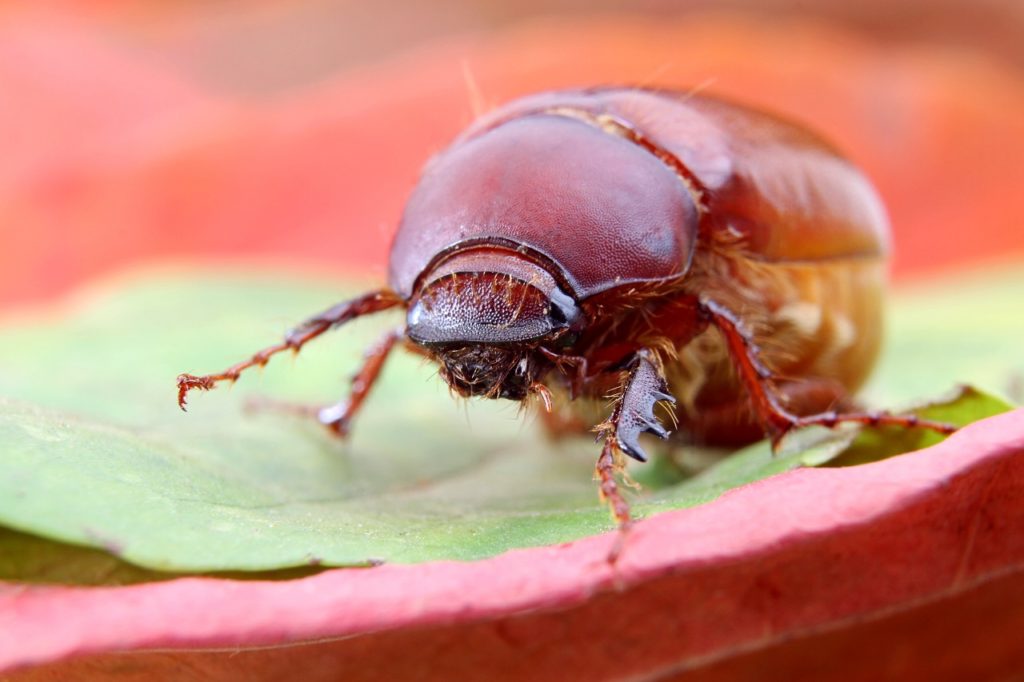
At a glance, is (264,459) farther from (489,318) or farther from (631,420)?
(631,420)

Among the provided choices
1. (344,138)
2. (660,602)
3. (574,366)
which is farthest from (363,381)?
(344,138)

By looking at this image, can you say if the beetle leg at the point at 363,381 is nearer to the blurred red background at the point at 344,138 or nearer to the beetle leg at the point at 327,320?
the beetle leg at the point at 327,320

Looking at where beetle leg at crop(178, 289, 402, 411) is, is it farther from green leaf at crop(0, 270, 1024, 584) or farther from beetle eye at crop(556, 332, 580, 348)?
beetle eye at crop(556, 332, 580, 348)

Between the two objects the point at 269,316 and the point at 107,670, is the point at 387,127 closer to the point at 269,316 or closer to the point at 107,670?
the point at 269,316

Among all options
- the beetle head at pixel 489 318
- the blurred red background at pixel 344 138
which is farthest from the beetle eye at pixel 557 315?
the blurred red background at pixel 344 138

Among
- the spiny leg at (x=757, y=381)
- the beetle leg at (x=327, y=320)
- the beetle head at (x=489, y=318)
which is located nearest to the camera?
the beetle head at (x=489, y=318)

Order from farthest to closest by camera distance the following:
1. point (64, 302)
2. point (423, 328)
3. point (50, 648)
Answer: point (64, 302), point (423, 328), point (50, 648)

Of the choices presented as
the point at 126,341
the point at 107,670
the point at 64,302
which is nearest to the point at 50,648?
the point at 107,670
